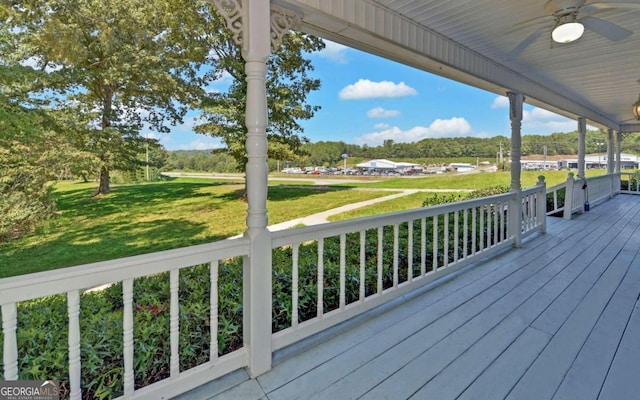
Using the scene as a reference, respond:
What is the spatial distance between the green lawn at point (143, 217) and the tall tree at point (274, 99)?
170cm

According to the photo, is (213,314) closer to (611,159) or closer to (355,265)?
(355,265)

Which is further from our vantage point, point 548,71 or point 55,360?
point 548,71

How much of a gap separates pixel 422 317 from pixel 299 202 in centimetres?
896

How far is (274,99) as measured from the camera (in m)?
9.66

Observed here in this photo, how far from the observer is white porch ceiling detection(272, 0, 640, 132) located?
92.4 inches

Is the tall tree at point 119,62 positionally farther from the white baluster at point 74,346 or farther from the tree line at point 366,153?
the white baluster at point 74,346

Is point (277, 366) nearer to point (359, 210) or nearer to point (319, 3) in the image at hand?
point (319, 3)

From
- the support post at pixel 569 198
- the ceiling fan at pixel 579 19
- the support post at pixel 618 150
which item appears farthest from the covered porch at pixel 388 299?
the support post at pixel 618 150

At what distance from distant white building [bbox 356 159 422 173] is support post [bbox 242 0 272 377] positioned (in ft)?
29.2

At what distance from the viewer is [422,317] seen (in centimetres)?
242

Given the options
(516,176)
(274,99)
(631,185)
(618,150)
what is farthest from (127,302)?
(631,185)

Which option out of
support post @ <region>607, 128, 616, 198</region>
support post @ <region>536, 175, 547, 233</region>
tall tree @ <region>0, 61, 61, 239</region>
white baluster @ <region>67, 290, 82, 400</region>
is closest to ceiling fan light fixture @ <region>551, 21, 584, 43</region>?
support post @ <region>536, 175, 547, 233</region>

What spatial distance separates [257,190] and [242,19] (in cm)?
91

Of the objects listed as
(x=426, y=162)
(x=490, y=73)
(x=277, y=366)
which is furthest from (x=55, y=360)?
(x=426, y=162)
